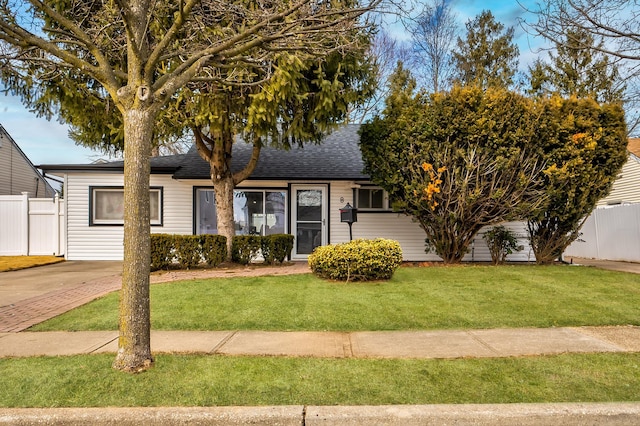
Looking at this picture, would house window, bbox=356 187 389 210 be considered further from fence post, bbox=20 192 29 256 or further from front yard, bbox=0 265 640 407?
fence post, bbox=20 192 29 256

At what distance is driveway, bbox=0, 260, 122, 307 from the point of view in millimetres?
8164

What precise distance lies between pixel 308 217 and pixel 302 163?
1.96 m

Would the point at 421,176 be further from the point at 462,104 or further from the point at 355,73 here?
the point at 355,73

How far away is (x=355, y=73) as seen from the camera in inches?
404

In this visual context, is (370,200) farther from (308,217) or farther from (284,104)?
(284,104)

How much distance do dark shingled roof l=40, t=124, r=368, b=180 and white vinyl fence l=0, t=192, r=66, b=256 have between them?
3321 mm

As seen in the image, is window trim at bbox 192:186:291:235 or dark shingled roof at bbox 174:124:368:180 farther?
window trim at bbox 192:186:291:235

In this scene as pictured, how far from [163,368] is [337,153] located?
38.7 feet

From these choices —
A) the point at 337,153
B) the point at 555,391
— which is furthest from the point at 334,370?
the point at 337,153

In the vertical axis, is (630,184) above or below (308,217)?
above

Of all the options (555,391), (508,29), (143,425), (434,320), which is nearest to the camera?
(143,425)

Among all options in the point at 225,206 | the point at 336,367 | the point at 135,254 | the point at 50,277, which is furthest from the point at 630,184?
the point at 50,277

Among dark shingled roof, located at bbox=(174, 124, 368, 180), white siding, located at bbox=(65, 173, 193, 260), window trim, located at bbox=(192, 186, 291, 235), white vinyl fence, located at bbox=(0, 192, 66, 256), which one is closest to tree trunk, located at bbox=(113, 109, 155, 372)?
dark shingled roof, located at bbox=(174, 124, 368, 180)

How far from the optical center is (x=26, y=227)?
1510cm
